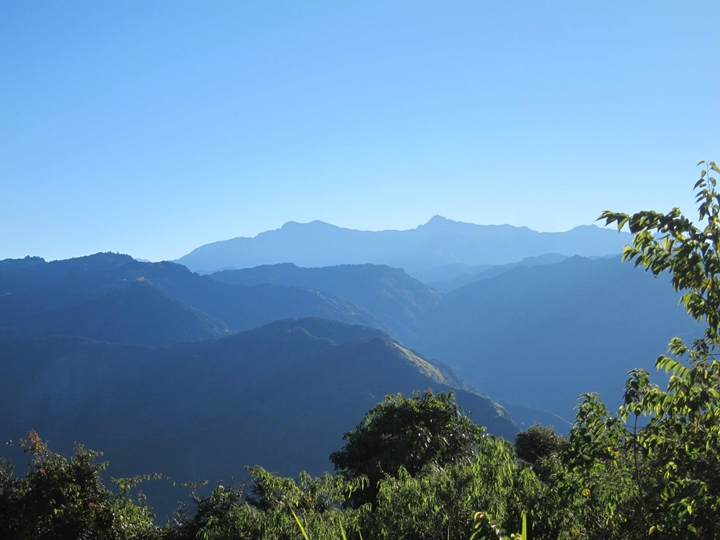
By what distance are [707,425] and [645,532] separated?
1454mm

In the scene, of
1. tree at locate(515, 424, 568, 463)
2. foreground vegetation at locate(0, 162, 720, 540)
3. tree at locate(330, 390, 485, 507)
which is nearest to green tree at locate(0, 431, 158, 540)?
foreground vegetation at locate(0, 162, 720, 540)

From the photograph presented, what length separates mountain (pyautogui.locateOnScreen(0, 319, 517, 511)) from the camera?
107 metres

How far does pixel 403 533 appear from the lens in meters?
6.88

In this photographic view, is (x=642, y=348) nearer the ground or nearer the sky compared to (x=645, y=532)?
nearer the ground

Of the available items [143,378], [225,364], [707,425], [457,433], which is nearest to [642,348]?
[225,364]

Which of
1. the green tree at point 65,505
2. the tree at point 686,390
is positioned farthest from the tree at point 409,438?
the tree at point 686,390

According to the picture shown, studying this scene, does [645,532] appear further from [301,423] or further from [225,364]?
[225,364]

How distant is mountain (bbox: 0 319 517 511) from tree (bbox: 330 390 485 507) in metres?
81.4

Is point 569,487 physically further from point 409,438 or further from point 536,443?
point 536,443

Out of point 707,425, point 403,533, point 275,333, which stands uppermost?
point 707,425

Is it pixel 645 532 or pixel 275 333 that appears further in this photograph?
pixel 275 333

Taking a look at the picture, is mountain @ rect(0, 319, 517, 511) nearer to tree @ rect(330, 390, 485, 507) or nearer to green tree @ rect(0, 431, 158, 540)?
tree @ rect(330, 390, 485, 507)

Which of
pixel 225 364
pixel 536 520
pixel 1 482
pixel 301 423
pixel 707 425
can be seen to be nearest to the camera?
pixel 707 425

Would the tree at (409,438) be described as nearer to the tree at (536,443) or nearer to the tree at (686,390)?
the tree at (536,443)
